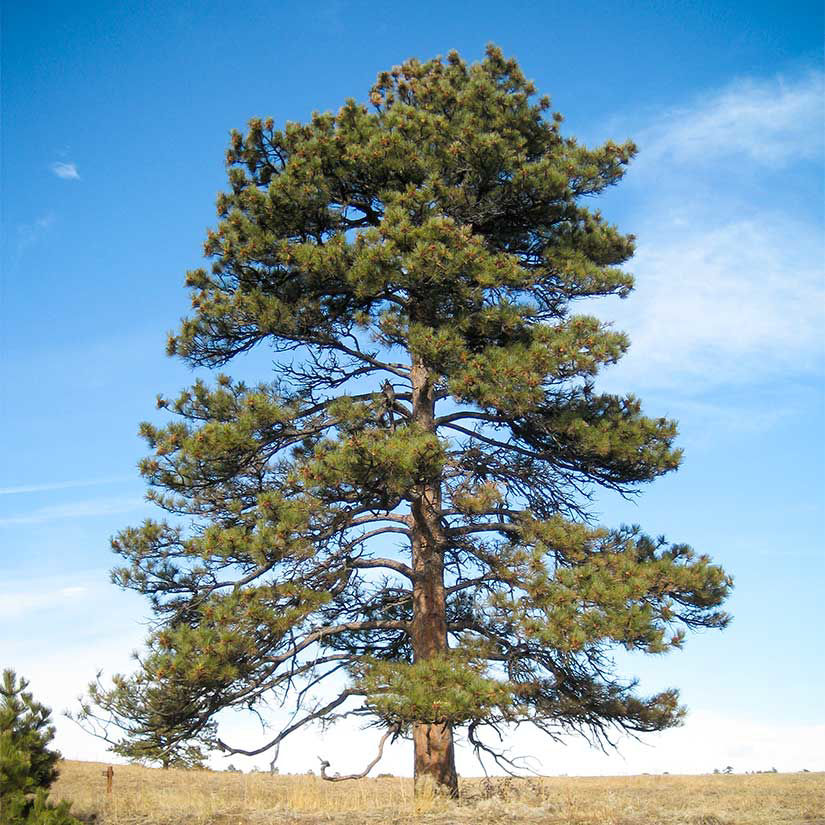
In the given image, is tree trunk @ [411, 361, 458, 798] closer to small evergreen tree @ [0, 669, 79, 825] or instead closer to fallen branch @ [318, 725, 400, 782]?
fallen branch @ [318, 725, 400, 782]

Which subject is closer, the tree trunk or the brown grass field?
the brown grass field

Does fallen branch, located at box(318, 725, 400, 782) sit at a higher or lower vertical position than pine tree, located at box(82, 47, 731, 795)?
lower

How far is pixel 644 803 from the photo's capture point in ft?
36.6

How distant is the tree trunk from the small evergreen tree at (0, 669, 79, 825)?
4.26 m

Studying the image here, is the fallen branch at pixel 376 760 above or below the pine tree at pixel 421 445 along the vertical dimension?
below

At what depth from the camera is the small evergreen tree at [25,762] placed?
8758 millimetres

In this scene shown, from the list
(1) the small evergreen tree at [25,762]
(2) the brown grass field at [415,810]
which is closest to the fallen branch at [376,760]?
(2) the brown grass field at [415,810]

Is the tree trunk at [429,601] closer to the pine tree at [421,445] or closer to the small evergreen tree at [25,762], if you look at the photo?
the pine tree at [421,445]

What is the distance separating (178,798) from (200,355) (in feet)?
21.2

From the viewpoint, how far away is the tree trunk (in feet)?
36.2

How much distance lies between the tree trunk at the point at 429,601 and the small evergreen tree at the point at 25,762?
4257 millimetres

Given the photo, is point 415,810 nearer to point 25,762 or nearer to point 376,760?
point 376,760

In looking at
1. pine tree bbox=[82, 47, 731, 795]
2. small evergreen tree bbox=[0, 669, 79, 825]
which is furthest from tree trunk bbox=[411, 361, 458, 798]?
small evergreen tree bbox=[0, 669, 79, 825]

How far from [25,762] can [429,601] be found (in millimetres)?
5331
